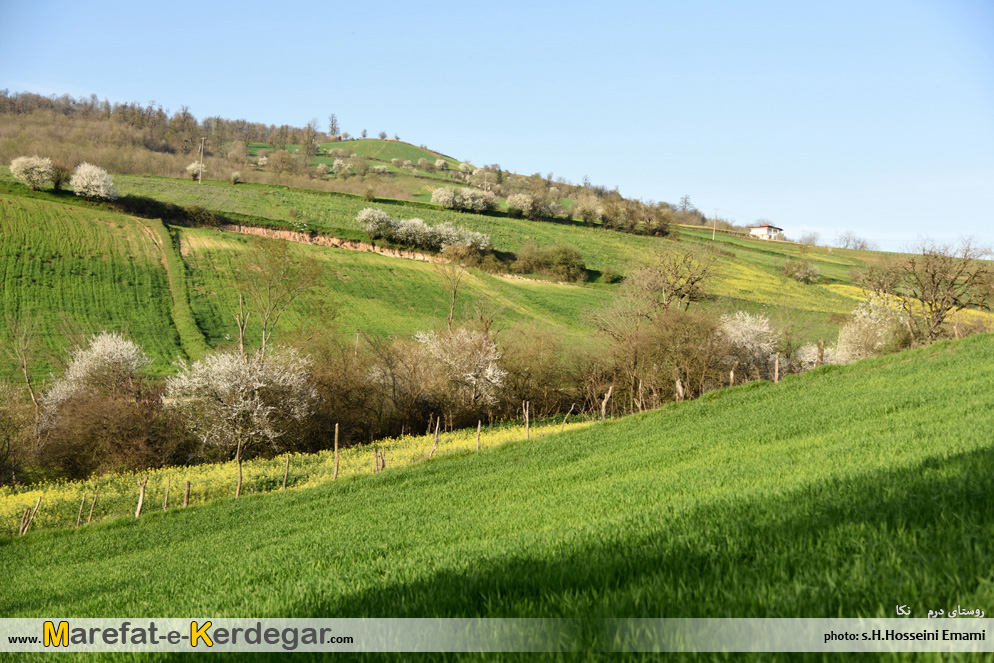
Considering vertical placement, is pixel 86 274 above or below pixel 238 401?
above

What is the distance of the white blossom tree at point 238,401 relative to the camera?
3878 cm

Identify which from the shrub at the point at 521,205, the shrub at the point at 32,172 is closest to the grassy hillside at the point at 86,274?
the shrub at the point at 32,172

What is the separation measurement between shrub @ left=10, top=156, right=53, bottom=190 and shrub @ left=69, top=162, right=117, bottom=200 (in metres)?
3.01

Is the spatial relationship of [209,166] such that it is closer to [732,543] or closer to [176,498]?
[176,498]

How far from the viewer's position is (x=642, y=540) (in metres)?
4.98

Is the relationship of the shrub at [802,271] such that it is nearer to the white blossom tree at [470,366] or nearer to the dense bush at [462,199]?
the dense bush at [462,199]

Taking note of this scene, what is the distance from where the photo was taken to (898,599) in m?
2.97

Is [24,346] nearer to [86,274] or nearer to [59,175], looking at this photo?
[86,274]

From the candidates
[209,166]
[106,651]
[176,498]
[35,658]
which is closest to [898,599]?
[106,651]

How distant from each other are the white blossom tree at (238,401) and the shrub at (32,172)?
192 feet

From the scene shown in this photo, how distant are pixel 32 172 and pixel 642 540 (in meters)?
99.0

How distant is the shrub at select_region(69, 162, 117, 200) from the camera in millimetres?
77750

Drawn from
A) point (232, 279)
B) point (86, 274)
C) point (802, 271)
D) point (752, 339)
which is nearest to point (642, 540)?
point (752, 339)

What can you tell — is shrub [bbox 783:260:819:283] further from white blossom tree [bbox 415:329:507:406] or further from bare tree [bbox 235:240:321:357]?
bare tree [bbox 235:240:321:357]
